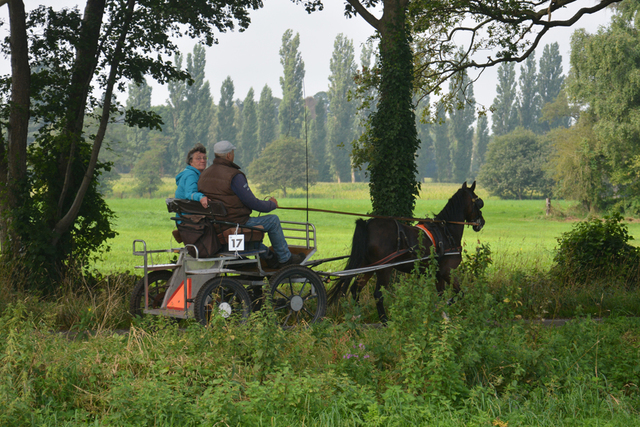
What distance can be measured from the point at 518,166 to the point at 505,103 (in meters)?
17.4

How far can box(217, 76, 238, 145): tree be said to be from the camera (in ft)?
228

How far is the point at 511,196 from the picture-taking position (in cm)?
6662

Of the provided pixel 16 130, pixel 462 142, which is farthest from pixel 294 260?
pixel 462 142

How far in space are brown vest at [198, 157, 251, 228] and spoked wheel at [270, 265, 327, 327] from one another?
87 centimetres

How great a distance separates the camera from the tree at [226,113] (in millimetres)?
69500

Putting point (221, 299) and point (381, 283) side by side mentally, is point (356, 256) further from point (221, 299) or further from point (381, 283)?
point (221, 299)

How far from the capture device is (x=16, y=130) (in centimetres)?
947

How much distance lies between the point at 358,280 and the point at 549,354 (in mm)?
3560

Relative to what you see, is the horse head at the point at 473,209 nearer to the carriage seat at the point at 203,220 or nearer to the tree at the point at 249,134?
the carriage seat at the point at 203,220

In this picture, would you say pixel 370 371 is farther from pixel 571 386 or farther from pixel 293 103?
pixel 293 103

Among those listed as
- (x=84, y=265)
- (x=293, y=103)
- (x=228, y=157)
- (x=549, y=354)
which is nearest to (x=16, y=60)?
(x=84, y=265)

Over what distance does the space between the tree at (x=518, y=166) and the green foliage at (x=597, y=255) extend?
5553 centimetres

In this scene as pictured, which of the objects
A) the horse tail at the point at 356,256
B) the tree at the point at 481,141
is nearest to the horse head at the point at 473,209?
the horse tail at the point at 356,256

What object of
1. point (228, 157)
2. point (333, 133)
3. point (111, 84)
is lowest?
point (228, 157)
